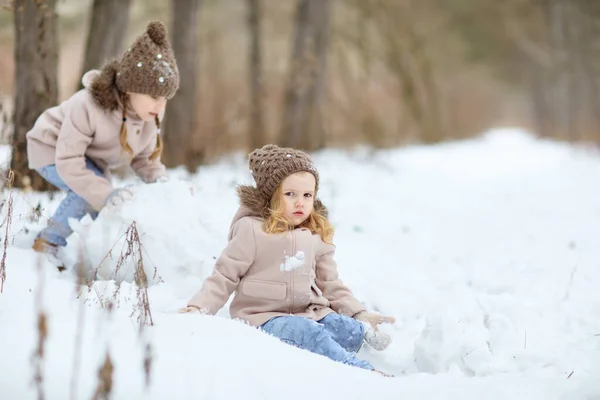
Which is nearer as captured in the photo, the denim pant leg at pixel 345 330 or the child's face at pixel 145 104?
the denim pant leg at pixel 345 330

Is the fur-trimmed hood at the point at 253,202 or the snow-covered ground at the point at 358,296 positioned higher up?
the fur-trimmed hood at the point at 253,202

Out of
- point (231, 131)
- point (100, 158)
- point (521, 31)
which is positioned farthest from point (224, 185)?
point (521, 31)

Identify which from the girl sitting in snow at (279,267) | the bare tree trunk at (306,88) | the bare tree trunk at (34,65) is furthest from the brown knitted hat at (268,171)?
the bare tree trunk at (306,88)

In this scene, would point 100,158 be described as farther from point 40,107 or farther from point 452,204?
point 452,204

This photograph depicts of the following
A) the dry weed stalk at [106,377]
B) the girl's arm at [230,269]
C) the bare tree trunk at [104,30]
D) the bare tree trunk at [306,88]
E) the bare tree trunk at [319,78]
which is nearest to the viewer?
the dry weed stalk at [106,377]

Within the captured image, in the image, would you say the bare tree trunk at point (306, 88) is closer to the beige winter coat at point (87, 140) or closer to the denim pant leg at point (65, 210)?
the beige winter coat at point (87, 140)

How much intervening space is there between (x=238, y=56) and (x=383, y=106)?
5939mm

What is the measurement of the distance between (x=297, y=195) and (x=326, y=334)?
720mm

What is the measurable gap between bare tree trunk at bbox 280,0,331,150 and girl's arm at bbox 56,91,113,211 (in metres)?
8.54

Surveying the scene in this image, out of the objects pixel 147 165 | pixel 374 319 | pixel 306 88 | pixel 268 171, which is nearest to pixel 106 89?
pixel 147 165

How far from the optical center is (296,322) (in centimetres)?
320

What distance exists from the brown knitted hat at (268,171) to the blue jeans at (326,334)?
58 cm

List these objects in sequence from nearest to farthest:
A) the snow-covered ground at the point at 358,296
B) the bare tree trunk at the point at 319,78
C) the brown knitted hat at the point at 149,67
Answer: the snow-covered ground at the point at 358,296 → the brown knitted hat at the point at 149,67 → the bare tree trunk at the point at 319,78

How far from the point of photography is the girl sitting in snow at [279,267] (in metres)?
3.29
